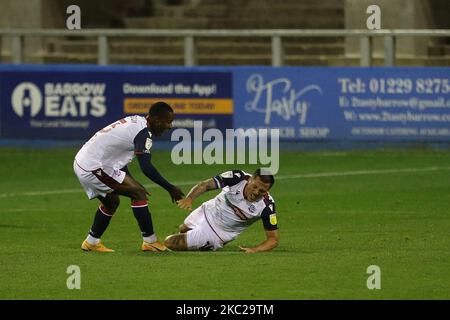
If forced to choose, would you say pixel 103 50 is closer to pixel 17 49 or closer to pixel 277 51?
pixel 17 49

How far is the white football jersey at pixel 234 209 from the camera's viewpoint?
13648 millimetres

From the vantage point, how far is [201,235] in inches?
554

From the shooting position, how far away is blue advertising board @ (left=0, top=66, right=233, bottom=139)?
25.8 metres

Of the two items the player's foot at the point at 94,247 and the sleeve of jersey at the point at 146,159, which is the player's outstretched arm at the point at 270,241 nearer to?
the sleeve of jersey at the point at 146,159

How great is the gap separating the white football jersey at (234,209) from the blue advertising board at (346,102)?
36.4ft

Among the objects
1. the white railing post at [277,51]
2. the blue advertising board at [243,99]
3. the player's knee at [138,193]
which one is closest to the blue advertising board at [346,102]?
the blue advertising board at [243,99]

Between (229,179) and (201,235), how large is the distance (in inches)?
29.2

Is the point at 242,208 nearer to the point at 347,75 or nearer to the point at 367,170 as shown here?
the point at 367,170

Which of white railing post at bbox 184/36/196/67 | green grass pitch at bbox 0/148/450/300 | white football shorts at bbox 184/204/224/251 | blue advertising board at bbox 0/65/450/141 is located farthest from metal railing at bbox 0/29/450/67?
white football shorts at bbox 184/204/224/251

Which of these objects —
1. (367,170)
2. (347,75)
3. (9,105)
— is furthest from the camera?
(9,105)

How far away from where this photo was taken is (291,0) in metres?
34.5

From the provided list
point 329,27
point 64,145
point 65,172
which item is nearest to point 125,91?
point 64,145

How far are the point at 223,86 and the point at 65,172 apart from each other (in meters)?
4.13

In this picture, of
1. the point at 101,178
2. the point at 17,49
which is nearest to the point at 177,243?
the point at 101,178
